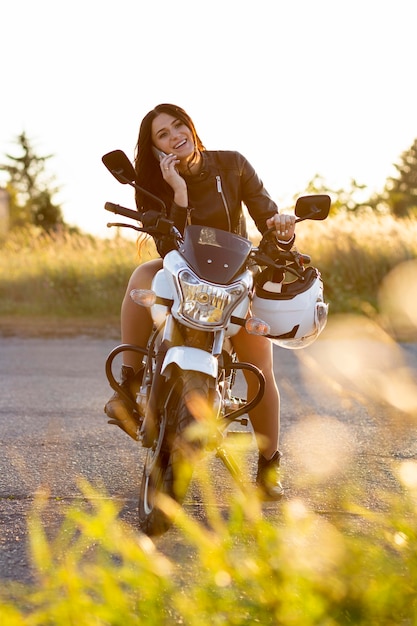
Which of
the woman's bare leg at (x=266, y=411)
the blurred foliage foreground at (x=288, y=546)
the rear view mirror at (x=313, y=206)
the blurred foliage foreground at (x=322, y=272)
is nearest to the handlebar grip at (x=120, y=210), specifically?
the rear view mirror at (x=313, y=206)

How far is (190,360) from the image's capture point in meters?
3.17

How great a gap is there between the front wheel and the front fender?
0.16ft

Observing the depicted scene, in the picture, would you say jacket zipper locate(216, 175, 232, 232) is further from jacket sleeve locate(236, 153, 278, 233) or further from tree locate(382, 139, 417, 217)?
tree locate(382, 139, 417, 217)

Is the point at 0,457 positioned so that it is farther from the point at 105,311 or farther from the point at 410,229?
the point at 410,229

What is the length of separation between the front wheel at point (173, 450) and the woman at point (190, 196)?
0.48 metres

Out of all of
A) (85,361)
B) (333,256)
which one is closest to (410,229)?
(333,256)

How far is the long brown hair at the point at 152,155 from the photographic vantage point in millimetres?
3887

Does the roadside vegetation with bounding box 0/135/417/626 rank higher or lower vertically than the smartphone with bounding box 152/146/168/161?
lower

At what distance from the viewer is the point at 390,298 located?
1207 cm

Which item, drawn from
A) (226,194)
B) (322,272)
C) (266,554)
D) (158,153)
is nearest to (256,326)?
(226,194)

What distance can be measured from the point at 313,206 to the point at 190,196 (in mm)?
570

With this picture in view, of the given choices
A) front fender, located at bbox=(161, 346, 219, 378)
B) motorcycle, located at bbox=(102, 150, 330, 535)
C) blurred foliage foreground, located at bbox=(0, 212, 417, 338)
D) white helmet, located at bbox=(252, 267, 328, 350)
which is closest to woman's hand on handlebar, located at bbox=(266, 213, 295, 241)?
motorcycle, located at bbox=(102, 150, 330, 535)

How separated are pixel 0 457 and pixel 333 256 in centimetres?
900

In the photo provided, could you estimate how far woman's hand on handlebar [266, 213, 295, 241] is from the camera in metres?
3.53
